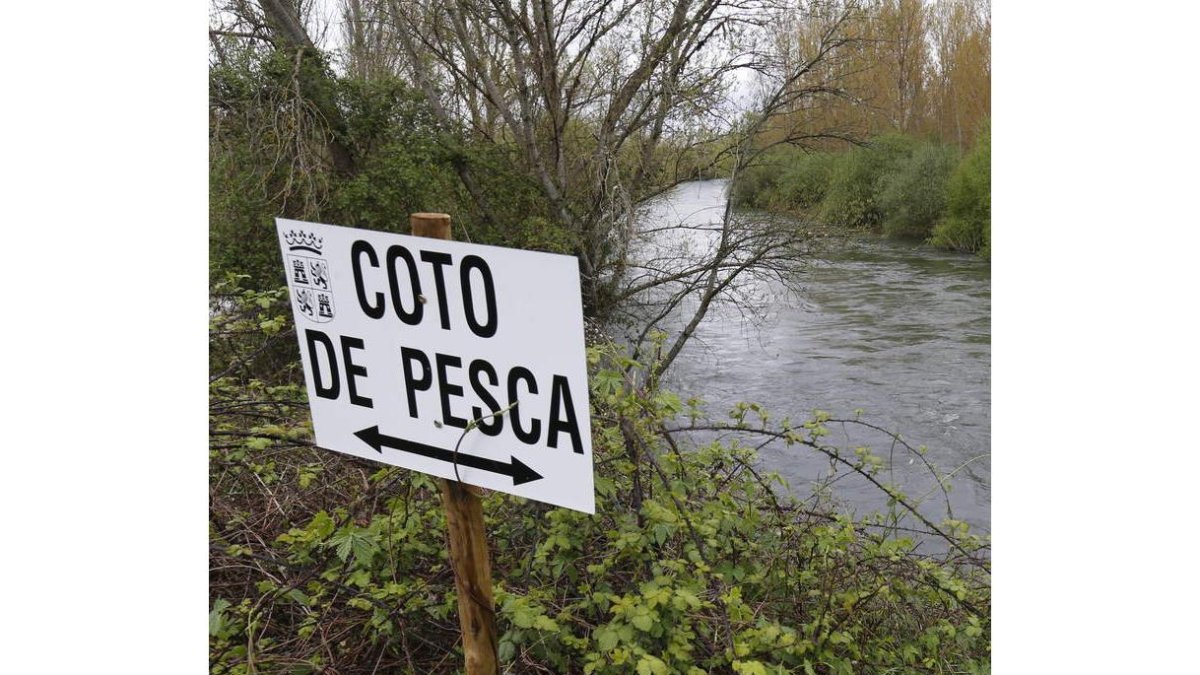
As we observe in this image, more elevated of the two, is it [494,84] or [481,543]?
[494,84]

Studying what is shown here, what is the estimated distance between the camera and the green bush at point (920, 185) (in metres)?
15.0

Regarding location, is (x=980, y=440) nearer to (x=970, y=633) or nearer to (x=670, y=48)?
(x=670, y=48)

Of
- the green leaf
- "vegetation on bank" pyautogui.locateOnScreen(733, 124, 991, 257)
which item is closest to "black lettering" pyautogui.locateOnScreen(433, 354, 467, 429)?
the green leaf

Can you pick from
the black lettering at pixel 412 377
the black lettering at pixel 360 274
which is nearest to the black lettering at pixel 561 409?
the black lettering at pixel 412 377

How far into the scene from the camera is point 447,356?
1.49 metres

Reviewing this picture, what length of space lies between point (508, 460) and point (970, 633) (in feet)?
6.86

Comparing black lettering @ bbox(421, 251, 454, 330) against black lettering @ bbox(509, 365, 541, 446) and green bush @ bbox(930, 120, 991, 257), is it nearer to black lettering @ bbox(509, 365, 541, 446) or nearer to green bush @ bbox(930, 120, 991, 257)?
black lettering @ bbox(509, 365, 541, 446)

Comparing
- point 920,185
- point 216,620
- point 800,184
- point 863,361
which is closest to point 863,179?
point 920,185

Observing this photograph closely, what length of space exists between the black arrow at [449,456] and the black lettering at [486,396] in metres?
0.06

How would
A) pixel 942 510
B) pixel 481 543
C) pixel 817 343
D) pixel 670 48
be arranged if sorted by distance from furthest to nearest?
1. pixel 817 343
2. pixel 670 48
3. pixel 942 510
4. pixel 481 543

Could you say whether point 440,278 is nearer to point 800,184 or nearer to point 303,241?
point 303,241

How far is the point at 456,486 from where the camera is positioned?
1611mm

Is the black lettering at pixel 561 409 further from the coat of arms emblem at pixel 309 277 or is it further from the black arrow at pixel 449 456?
the coat of arms emblem at pixel 309 277

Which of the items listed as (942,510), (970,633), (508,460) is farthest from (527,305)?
(942,510)
